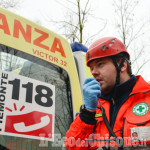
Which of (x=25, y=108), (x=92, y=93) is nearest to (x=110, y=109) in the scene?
(x=92, y=93)

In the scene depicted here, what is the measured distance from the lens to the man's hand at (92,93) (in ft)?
5.43

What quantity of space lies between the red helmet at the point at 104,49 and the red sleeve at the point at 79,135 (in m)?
0.52

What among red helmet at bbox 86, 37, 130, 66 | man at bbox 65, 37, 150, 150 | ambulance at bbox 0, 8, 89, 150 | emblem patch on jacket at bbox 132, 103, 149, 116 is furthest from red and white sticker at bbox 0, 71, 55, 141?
emblem patch on jacket at bbox 132, 103, 149, 116

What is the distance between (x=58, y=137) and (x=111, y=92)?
2.73 feet

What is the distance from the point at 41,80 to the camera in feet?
8.07

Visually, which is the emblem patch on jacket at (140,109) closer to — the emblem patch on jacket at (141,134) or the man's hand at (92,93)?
the emblem patch on jacket at (141,134)

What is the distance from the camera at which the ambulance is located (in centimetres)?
206

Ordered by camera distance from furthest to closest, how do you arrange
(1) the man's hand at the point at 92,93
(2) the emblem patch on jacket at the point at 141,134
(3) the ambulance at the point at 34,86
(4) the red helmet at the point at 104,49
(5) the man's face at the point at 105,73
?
1. (3) the ambulance at the point at 34,86
2. (4) the red helmet at the point at 104,49
3. (5) the man's face at the point at 105,73
4. (1) the man's hand at the point at 92,93
5. (2) the emblem patch on jacket at the point at 141,134

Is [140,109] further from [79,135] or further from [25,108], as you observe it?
[25,108]

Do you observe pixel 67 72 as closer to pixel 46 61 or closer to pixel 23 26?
pixel 46 61

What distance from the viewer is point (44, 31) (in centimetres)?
273

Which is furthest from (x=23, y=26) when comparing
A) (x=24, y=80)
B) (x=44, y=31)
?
(x=24, y=80)

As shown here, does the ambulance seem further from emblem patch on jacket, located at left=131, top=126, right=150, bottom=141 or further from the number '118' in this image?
emblem patch on jacket, located at left=131, top=126, right=150, bottom=141

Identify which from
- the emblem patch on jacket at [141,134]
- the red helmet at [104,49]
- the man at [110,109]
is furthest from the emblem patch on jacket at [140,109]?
the red helmet at [104,49]
